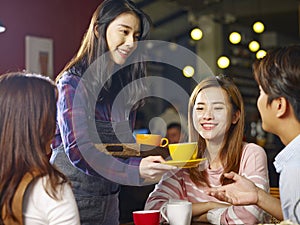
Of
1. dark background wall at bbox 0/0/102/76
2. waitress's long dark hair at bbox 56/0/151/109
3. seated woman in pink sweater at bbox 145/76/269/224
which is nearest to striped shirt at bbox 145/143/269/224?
seated woman in pink sweater at bbox 145/76/269/224

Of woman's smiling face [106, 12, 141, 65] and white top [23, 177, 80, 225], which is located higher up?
woman's smiling face [106, 12, 141, 65]

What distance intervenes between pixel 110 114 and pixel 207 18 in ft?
22.1

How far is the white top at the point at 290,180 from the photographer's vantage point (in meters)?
1.58

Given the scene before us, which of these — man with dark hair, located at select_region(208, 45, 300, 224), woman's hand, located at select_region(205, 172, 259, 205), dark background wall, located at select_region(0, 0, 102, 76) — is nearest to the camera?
man with dark hair, located at select_region(208, 45, 300, 224)

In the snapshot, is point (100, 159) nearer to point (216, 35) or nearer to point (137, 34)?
point (137, 34)

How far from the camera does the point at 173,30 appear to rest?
9414 millimetres

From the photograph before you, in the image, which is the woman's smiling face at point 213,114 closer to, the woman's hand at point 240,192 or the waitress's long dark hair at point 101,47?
the waitress's long dark hair at point 101,47

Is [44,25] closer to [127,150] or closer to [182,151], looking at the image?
[127,150]

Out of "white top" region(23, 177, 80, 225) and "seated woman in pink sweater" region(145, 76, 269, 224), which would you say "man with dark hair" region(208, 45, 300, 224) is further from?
"white top" region(23, 177, 80, 225)

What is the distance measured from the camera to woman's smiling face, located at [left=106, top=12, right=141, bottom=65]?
2.23 metres

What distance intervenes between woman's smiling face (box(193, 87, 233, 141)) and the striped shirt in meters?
0.12

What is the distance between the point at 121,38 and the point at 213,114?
484 millimetres

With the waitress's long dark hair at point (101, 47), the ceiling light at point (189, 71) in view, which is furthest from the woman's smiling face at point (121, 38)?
the ceiling light at point (189, 71)

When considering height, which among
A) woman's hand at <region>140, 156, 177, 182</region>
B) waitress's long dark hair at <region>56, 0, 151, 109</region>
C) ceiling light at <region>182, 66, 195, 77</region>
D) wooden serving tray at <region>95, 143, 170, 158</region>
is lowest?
woman's hand at <region>140, 156, 177, 182</region>
